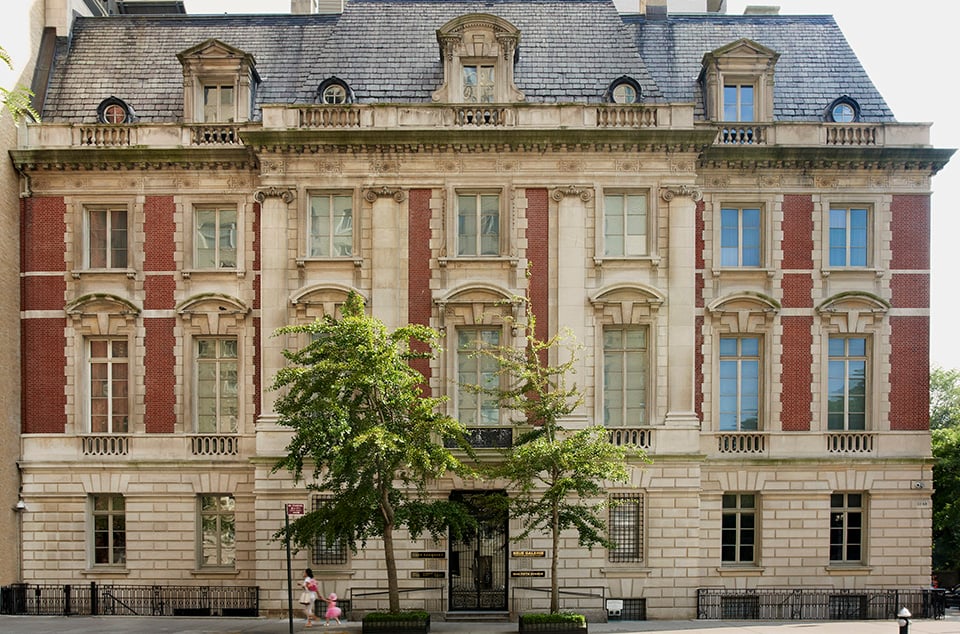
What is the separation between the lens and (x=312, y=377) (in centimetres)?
1895

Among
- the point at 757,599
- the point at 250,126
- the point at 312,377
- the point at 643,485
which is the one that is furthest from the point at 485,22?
the point at 757,599

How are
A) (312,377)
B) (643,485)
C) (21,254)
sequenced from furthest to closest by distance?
(21,254), (643,485), (312,377)

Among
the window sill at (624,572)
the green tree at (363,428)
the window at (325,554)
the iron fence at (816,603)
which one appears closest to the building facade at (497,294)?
the window sill at (624,572)

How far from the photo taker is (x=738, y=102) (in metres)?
25.1

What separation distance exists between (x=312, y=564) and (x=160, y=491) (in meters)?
4.98

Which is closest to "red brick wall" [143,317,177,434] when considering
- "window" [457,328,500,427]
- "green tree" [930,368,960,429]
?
"window" [457,328,500,427]

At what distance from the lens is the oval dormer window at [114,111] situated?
2500 centimetres

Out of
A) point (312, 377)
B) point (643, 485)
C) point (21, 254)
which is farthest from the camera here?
point (21, 254)

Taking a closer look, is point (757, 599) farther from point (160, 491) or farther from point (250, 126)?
point (250, 126)

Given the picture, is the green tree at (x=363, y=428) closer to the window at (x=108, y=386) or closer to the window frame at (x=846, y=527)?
the window at (x=108, y=386)

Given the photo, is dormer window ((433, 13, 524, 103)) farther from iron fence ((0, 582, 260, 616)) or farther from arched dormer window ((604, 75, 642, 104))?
iron fence ((0, 582, 260, 616))

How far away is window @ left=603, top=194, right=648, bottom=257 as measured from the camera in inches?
929

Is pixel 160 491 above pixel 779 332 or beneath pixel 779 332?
beneath

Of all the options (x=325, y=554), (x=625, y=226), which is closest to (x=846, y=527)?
(x=625, y=226)
